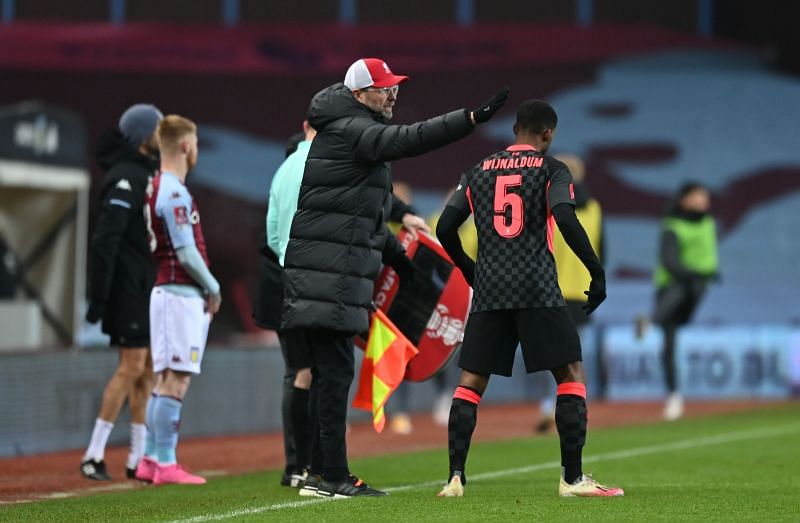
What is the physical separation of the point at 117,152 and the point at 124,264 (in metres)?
0.69

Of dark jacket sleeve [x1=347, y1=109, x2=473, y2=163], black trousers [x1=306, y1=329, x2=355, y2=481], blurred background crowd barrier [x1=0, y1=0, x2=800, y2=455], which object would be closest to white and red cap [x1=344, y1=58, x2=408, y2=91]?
dark jacket sleeve [x1=347, y1=109, x2=473, y2=163]

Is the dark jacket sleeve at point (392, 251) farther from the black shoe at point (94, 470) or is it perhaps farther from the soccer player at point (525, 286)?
the black shoe at point (94, 470)

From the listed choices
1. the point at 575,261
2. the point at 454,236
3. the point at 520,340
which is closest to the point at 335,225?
the point at 454,236

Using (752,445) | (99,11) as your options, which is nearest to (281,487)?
(752,445)

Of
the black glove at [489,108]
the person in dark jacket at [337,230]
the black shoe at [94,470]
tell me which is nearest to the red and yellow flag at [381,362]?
the person in dark jacket at [337,230]

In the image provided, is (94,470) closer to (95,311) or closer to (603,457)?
(95,311)

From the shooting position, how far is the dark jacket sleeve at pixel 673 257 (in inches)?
635

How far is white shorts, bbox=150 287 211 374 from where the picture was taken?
9023 millimetres

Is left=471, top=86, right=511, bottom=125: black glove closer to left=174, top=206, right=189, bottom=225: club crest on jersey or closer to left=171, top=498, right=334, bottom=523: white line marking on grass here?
left=171, top=498, right=334, bottom=523: white line marking on grass

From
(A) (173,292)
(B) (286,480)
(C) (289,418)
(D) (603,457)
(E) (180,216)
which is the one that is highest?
(E) (180,216)

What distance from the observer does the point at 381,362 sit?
8172 millimetres

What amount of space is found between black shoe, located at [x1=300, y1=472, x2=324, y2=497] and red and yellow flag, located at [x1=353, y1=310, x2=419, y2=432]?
42 centimetres

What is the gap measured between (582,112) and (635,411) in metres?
15.4

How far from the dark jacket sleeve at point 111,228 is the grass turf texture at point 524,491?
1.37 metres
